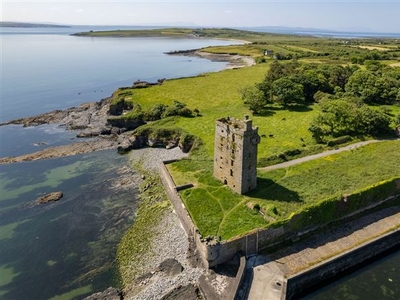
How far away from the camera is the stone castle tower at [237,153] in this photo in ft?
137

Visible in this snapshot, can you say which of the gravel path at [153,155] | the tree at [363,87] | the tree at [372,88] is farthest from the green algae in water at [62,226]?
the tree at [372,88]

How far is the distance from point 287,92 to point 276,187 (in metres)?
44.0

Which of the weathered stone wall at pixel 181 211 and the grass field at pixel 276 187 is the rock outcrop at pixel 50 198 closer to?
the weathered stone wall at pixel 181 211

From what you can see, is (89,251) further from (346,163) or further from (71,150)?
(346,163)

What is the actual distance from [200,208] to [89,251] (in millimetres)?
14911

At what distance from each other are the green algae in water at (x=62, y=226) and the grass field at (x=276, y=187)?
10855 mm

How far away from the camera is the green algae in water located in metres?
37.2

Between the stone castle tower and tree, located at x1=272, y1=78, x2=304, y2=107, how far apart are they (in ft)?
142

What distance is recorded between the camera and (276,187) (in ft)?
152

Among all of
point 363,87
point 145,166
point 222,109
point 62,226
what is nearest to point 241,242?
point 62,226

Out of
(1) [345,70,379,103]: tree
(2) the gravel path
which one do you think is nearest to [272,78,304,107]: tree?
(1) [345,70,379,103]: tree

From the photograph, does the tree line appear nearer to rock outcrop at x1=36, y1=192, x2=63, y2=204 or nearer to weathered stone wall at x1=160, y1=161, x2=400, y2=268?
weathered stone wall at x1=160, y1=161, x2=400, y2=268

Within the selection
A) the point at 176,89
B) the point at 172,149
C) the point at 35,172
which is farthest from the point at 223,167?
the point at 176,89

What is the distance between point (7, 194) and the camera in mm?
55312
